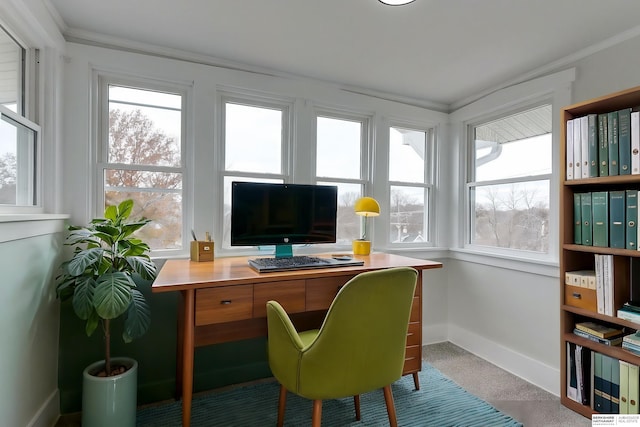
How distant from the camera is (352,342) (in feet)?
4.52

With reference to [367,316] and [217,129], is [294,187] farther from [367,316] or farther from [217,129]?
[367,316]

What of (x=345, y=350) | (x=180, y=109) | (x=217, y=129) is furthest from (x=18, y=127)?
(x=345, y=350)

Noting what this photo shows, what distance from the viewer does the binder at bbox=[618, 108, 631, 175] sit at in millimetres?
1689

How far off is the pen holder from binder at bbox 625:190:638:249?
2.36 meters

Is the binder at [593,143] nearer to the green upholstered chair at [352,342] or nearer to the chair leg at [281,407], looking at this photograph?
the green upholstered chair at [352,342]

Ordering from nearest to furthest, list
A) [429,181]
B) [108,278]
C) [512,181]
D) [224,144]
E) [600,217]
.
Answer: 1. [108,278]
2. [600,217]
3. [224,144]
4. [512,181]
5. [429,181]

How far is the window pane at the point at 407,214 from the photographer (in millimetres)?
3047

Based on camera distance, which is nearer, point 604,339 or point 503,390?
point 604,339

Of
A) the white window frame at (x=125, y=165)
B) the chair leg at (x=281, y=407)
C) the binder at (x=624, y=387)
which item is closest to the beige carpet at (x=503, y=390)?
the binder at (x=624, y=387)

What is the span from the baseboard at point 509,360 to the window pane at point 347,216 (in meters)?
1.35

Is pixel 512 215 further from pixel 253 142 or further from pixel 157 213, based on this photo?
pixel 157 213

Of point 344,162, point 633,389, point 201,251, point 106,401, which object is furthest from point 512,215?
point 106,401

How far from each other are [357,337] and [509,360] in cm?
186

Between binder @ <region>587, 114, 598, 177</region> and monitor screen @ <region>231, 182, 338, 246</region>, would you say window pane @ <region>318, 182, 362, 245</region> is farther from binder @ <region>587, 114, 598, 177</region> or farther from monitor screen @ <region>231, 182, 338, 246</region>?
binder @ <region>587, 114, 598, 177</region>
